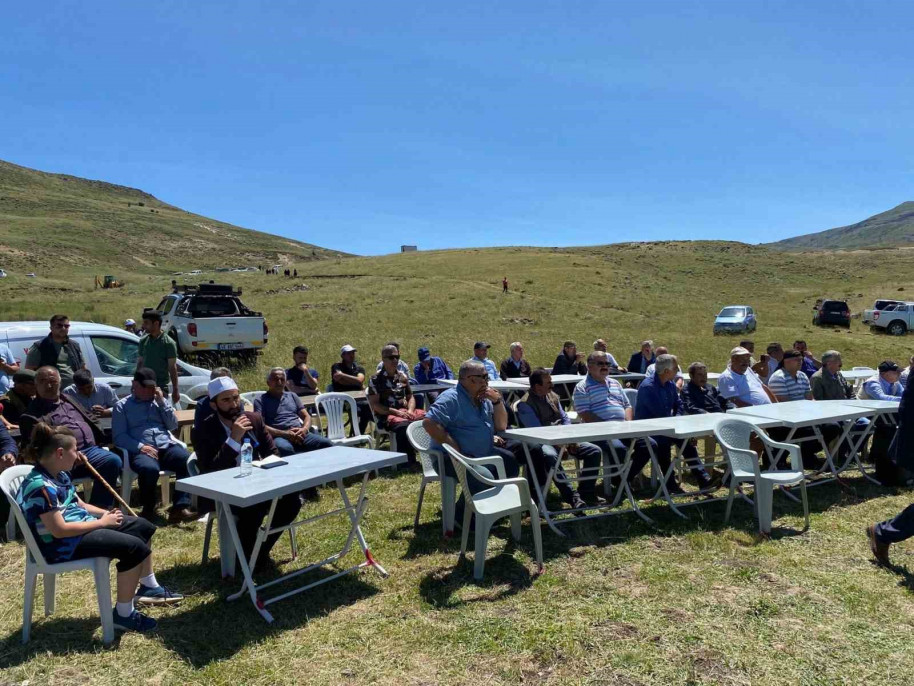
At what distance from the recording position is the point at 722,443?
552 cm

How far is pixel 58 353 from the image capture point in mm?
7348

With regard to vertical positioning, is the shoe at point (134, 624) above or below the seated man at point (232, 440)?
below

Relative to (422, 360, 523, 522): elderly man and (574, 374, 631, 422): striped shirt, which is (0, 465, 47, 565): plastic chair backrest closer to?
(422, 360, 523, 522): elderly man

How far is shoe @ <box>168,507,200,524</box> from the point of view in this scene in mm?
5676

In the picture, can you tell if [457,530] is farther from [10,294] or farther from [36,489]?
[10,294]

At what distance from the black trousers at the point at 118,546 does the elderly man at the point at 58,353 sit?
430 centimetres

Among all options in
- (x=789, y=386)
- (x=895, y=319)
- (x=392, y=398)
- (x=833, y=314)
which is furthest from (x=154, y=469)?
(x=833, y=314)

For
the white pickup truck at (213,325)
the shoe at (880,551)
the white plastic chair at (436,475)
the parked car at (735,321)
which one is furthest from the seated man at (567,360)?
the parked car at (735,321)

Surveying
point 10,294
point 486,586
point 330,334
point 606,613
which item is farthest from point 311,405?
point 10,294

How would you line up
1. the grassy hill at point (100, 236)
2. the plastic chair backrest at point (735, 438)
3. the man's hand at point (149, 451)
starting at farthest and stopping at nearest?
the grassy hill at point (100, 236) < the man's hand at point (149, 451) < the plastic chair backrest at point (735, 438)

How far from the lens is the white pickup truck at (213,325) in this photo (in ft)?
48.7

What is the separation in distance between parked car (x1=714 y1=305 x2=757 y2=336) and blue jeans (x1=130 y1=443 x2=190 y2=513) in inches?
928

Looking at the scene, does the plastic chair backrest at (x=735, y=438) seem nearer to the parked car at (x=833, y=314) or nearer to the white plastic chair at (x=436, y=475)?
the white plastic chair at (x=436, y=475)

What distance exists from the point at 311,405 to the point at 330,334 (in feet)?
44.9
